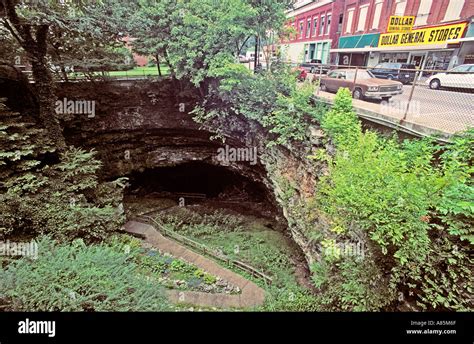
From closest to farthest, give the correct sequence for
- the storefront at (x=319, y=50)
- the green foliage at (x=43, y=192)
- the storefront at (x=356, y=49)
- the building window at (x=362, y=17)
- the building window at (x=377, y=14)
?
the green foliage at (x=43, y=192) → the building window at (x=377, y=14) → the building window at (x=362, y=17) → the storefront at (x=356, y=49) → the storefront at (x=319, y=50)

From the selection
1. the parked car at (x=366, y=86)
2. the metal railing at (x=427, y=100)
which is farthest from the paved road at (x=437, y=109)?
the parked car at (x=366, y=86)

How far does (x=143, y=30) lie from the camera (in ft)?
32.7

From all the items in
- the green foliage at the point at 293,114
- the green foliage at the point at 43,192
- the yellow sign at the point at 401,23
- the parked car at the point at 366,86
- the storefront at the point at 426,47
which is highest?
the yellow sign at the point at 401,23

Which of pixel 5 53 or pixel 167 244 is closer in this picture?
pixel 5 53

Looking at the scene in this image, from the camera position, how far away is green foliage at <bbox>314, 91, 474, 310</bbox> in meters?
3.41

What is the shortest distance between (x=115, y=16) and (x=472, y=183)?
41.9ft

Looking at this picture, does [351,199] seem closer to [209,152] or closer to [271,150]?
[271,150]

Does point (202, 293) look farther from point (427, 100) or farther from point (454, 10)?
point (454, 10)

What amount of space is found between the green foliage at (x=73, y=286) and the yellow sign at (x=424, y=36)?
14.0 metres

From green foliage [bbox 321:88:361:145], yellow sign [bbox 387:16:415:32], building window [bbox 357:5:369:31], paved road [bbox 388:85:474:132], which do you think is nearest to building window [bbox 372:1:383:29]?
building window [bbox 357:5:369:31]

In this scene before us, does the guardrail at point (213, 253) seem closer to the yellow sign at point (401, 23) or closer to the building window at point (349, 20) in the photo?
the yellow sign at point (401, 23)

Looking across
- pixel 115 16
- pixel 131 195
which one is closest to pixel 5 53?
pixel 115 16

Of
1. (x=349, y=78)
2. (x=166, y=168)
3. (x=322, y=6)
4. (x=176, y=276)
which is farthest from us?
(x=166, y=168)

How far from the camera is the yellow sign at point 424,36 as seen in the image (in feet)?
30.2
